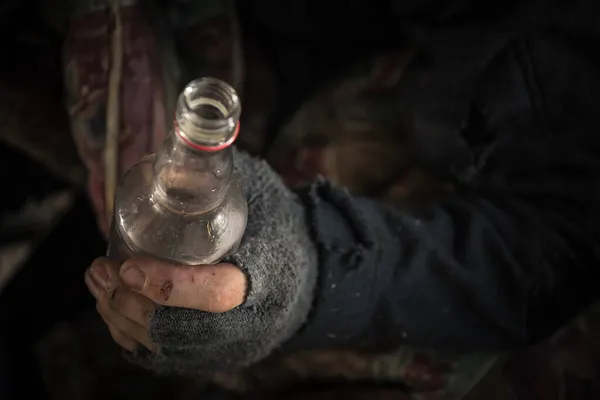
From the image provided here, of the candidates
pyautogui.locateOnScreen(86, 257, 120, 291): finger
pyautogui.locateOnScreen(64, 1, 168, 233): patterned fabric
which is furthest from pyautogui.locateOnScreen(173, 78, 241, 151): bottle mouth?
pyautogui.locateOnScreen(64, 1, 168, 233): patterned fabric

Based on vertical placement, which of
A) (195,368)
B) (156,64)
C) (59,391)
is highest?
(156,64)

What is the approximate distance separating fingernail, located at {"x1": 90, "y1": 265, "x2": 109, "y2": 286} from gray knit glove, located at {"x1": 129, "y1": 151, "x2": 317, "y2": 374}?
0.14 feet

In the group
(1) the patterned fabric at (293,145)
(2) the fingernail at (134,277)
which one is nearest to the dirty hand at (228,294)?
(2) the fingernail at (134,277)

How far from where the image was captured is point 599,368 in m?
0.57

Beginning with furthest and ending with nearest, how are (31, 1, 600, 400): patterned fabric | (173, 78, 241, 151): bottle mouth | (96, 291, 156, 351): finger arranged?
(31, 1, 600, 400): patterned fabric → (96, 291, 156, 351): finger → (173, 78, 241, 151): bottle mouth

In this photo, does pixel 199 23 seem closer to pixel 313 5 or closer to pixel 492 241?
pixel 313 5

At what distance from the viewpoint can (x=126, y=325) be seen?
463mm

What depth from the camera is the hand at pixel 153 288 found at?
385 mm

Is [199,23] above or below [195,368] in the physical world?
above

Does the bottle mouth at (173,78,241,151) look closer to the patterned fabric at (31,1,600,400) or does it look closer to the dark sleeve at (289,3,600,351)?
the dark sleeve at (289,3,600,351)

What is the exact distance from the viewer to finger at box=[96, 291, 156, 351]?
0.46 meters

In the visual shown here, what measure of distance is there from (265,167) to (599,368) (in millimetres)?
332

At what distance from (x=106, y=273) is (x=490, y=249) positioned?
0.32 m

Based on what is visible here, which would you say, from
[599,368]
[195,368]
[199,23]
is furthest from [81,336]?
[599,368]
